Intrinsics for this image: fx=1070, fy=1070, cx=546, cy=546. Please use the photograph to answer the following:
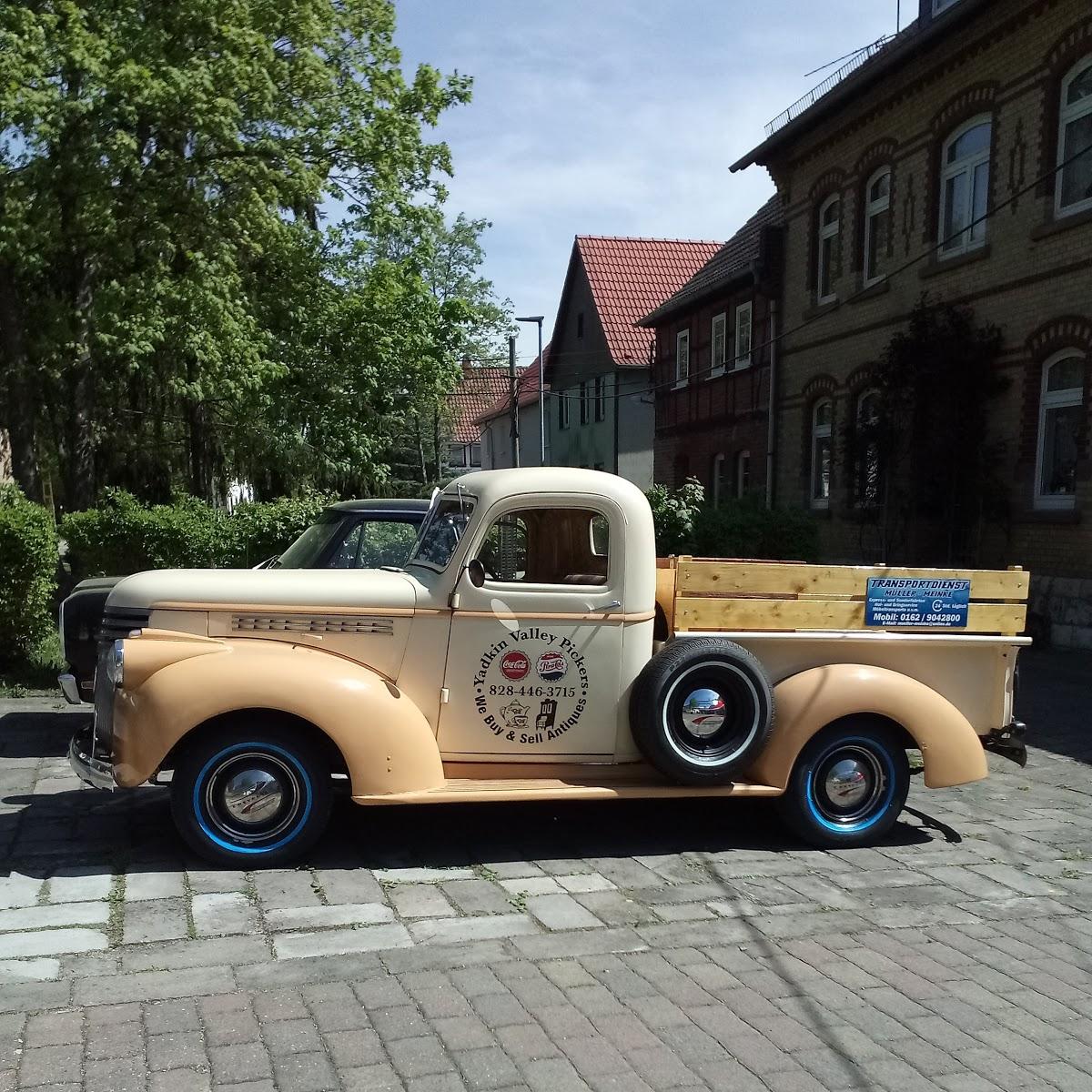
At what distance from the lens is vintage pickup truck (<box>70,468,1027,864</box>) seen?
4.87 meters

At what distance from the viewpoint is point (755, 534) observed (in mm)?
A: 12766

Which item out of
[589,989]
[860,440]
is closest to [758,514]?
[860,440]

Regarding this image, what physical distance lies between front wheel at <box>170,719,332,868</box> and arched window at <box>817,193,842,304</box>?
53.4 feet

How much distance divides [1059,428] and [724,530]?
15.7 feet

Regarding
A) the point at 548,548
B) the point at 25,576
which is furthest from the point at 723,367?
the point at 548,548

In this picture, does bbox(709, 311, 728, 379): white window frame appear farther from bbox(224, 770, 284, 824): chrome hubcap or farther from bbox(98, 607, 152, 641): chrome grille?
bbox(224, 770, 284, 824): chrome hubcap

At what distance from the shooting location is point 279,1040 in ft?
11.1

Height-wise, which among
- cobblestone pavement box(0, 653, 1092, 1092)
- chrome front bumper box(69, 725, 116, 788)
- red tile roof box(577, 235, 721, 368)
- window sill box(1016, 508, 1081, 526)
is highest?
red tile roof box(577, 235, 721, 368)

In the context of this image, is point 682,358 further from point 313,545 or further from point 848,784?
point 848,784

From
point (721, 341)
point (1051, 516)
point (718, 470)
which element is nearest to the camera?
point (1051, 516)

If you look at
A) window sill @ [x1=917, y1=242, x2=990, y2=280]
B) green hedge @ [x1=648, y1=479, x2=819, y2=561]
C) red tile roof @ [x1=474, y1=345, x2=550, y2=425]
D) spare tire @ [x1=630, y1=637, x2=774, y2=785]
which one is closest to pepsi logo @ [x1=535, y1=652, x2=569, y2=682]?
spare tire @ [x1=630, y1=637, x2=774, y2=785]

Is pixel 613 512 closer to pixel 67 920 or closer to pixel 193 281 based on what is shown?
pixel 67 920

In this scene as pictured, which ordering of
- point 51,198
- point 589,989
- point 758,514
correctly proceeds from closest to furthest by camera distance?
point 589,989, point 758,514, point 51,198

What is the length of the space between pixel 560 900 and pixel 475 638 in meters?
A: 1.31
